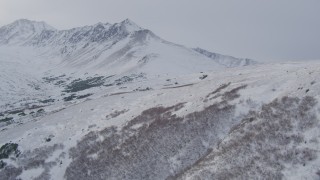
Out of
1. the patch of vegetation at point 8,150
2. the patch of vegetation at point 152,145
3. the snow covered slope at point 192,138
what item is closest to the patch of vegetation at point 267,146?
the snow covered slope at point 192,138

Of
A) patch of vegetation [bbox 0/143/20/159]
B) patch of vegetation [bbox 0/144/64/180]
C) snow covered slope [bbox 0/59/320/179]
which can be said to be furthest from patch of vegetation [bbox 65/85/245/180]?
patch of vegetation [bbox 0/143/20/159]

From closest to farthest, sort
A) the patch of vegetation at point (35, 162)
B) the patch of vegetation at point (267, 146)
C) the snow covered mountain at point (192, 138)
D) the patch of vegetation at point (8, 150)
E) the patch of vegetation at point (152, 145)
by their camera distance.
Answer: the patch of vegetation at point (267, 146) < the snow covered mountain at point (192, 138) < the patch of vegetation at point (152, 145) < the patch of vegetation at point (35, 162) < the patch of vegetation at point (8, 150)

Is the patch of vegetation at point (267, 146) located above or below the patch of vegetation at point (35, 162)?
above

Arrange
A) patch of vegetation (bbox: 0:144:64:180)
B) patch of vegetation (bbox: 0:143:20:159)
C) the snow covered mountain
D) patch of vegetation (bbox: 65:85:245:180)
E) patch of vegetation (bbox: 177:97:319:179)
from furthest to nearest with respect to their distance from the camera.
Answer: patch of vegetation (bbox: 0:143:20:159) → patch of vegetation (bbox: 0:144:64:180) → patch of vegetation (bbox: 65:85:245:180) → the snow covered mountain → patch of vegetation (bbox: 177:97:319:179)

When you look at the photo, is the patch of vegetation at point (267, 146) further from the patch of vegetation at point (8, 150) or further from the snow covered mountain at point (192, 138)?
the patch of vegetation at point (8, 150)

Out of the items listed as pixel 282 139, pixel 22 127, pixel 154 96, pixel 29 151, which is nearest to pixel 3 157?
pixel 29 151

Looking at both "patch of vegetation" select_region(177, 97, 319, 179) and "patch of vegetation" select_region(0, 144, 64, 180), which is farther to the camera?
"patch of vegetation" select_region(0, 144, 64, 180)

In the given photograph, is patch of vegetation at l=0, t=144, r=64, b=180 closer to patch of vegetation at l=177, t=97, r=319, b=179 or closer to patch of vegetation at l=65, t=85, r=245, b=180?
patch of vegetation at l=65, t=85, r=245, b=180

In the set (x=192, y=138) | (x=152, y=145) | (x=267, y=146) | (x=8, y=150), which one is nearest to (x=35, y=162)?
(x=8, y=150)
